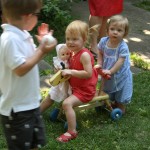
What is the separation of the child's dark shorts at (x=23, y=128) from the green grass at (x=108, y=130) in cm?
81

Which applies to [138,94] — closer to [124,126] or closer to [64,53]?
[124,126]

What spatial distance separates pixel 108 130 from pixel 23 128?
1.36 metres

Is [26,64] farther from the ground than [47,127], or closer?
farther from the ground

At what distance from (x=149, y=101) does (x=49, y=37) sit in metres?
2.24

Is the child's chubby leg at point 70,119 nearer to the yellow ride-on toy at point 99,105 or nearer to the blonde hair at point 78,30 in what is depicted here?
the yellow ride-on toy at point 99,105

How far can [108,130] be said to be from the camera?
12.3ft

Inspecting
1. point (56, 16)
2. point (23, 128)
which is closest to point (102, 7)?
point (56, 16)

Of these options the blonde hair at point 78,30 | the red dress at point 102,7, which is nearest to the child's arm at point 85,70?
the blonde hair at point 78,30

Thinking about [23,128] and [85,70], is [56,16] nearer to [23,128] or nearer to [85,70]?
[85,70]

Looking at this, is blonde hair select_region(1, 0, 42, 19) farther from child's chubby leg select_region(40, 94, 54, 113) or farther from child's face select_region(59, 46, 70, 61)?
child's chubby leg select_region(40, 94, 54, 113)

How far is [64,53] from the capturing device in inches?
147

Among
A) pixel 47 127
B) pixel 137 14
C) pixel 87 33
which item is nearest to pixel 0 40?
pixel 87 33

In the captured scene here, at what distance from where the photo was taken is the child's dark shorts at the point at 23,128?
2.55 m

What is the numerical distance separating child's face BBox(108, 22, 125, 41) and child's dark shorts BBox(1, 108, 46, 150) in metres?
1.54
